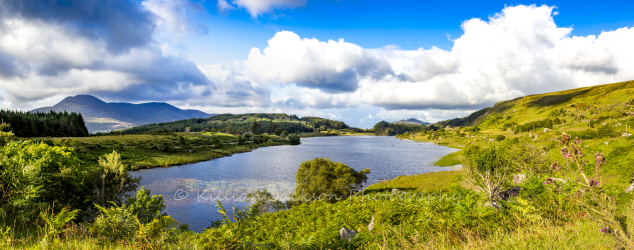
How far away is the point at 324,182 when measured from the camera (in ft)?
116

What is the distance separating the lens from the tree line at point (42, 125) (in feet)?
319

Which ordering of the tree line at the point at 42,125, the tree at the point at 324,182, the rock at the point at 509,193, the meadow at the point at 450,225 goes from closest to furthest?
the meadow at the point at 450,225 → the rock at the point at 509,193 → the tree at the point at 324,182 → the tree line at the point at 42,125

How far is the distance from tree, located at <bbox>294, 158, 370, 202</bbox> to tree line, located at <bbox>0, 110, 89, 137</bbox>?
113 m

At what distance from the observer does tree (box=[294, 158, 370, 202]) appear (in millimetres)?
34969

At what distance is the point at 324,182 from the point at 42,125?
132m

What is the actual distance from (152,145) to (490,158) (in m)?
105

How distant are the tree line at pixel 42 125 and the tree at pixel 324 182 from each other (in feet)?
371

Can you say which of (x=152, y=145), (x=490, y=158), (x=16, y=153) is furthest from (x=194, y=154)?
(x=490, y=158)

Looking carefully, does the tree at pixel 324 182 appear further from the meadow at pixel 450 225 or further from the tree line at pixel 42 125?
the tree line at pixel 42 125

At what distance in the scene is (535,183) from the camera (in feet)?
41.0

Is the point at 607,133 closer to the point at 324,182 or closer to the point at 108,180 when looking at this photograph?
the point at 324,182

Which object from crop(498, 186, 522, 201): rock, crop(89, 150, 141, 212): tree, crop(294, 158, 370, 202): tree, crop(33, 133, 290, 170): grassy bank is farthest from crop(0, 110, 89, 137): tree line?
crop(498, 186, 522, 201): rock

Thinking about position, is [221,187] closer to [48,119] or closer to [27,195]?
[27,195]

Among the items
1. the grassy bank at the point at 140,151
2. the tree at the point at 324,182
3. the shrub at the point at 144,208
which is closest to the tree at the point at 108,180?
the shrub at the point at 144,208
